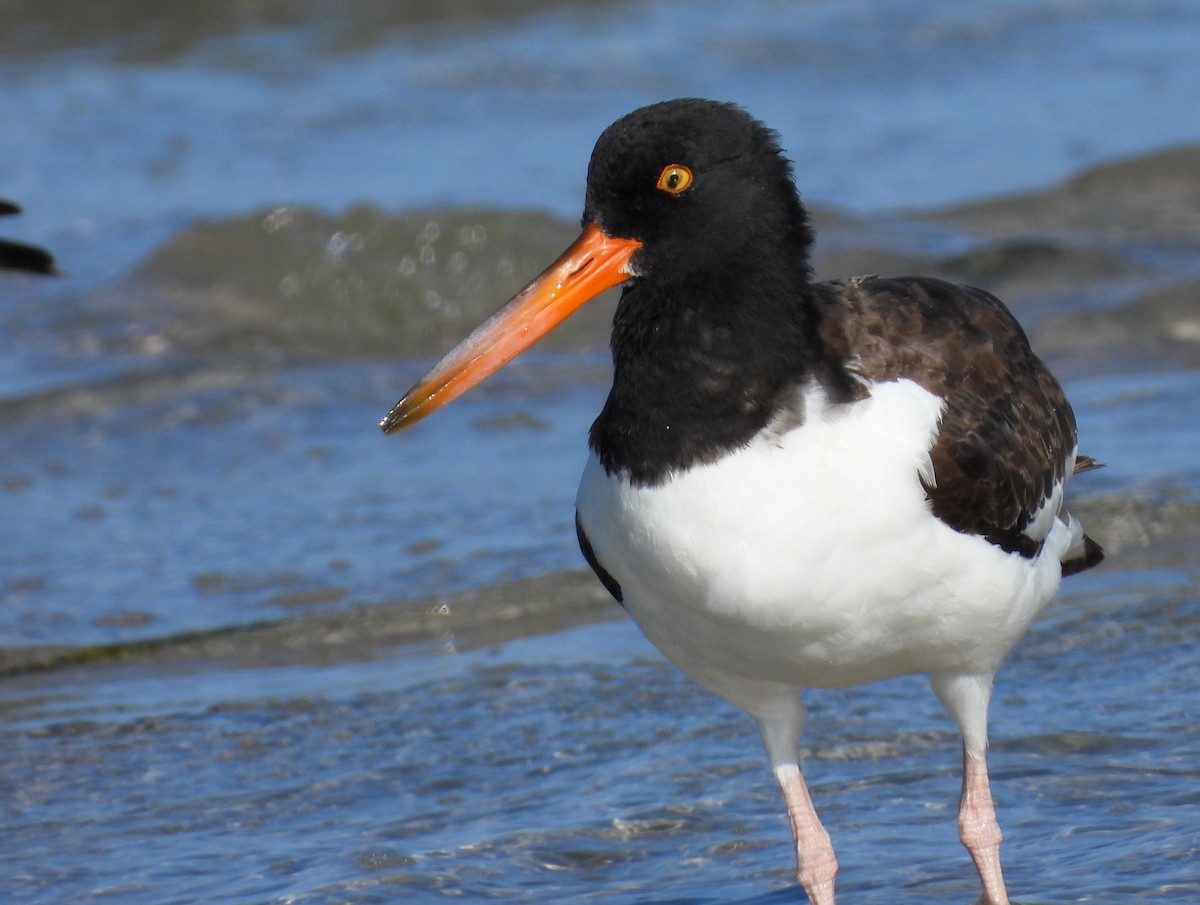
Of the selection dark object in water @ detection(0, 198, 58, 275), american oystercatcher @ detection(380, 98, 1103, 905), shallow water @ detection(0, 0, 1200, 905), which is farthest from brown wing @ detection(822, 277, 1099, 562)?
dark object in water @ detection(0, 198, 58, 275)

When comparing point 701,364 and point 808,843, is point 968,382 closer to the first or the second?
point 701,364

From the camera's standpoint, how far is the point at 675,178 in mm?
3879

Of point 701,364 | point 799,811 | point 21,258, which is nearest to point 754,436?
point 701,364

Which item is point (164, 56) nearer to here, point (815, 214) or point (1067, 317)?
point (815, 214)

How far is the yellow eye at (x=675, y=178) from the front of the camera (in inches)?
152

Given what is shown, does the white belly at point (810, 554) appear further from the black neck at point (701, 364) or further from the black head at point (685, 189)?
the black head at point (685, 189)

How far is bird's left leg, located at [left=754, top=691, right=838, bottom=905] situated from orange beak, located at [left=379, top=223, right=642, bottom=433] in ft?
3.58

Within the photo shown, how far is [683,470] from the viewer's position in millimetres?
3797

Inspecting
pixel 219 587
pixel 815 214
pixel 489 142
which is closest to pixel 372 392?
pixel 219 587

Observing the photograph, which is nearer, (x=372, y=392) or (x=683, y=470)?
(x=683, y=470)

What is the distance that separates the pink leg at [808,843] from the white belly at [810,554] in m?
0.40

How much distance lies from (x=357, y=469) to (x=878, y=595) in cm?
451

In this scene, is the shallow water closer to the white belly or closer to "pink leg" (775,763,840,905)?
"pink leg" (775,763,840,905)

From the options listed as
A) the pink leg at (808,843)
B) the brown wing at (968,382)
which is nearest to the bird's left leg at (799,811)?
the pink leg at (808,843)
